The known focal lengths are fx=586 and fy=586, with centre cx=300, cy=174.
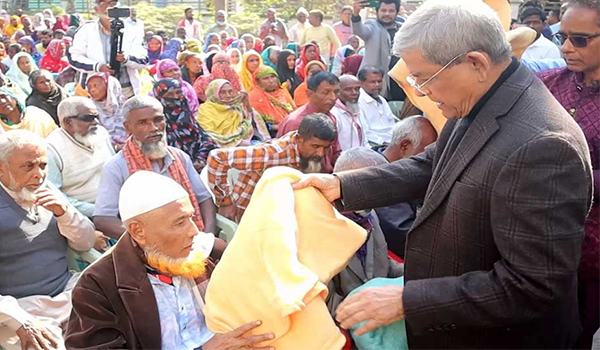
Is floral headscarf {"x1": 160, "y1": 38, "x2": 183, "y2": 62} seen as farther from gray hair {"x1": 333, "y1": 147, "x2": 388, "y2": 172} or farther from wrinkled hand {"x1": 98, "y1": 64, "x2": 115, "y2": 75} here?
gray hair {"x1": 333, "y1": 147, "x2": 388, "y2": 172}

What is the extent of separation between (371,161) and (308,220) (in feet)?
3.79

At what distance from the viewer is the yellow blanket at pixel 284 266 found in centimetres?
178

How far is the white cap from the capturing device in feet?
7.55

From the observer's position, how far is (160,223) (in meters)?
2.30

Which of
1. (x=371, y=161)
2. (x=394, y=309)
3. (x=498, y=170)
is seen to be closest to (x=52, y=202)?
(x=371, y=161)

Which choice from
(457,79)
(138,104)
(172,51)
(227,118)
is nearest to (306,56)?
(172,51)

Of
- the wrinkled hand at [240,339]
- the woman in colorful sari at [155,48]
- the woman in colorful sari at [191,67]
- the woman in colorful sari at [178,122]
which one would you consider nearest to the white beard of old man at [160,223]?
the wrinkled hand at [240,339]

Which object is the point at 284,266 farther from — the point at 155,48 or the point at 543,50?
the point at 155,48

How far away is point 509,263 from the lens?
4.90 feet

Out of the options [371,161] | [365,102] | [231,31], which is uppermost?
[371,161]

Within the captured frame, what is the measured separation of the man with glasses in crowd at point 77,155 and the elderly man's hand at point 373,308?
9.30 feet

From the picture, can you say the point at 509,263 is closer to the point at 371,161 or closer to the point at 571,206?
the point at 571,206

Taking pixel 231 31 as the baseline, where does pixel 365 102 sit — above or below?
above

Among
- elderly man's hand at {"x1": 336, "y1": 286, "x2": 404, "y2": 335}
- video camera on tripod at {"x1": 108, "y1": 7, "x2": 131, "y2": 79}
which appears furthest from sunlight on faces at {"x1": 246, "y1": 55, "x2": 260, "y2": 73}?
elderly man's hand at {"x1": 336, "y1": 286, "x2": 404, "y2": 335}
